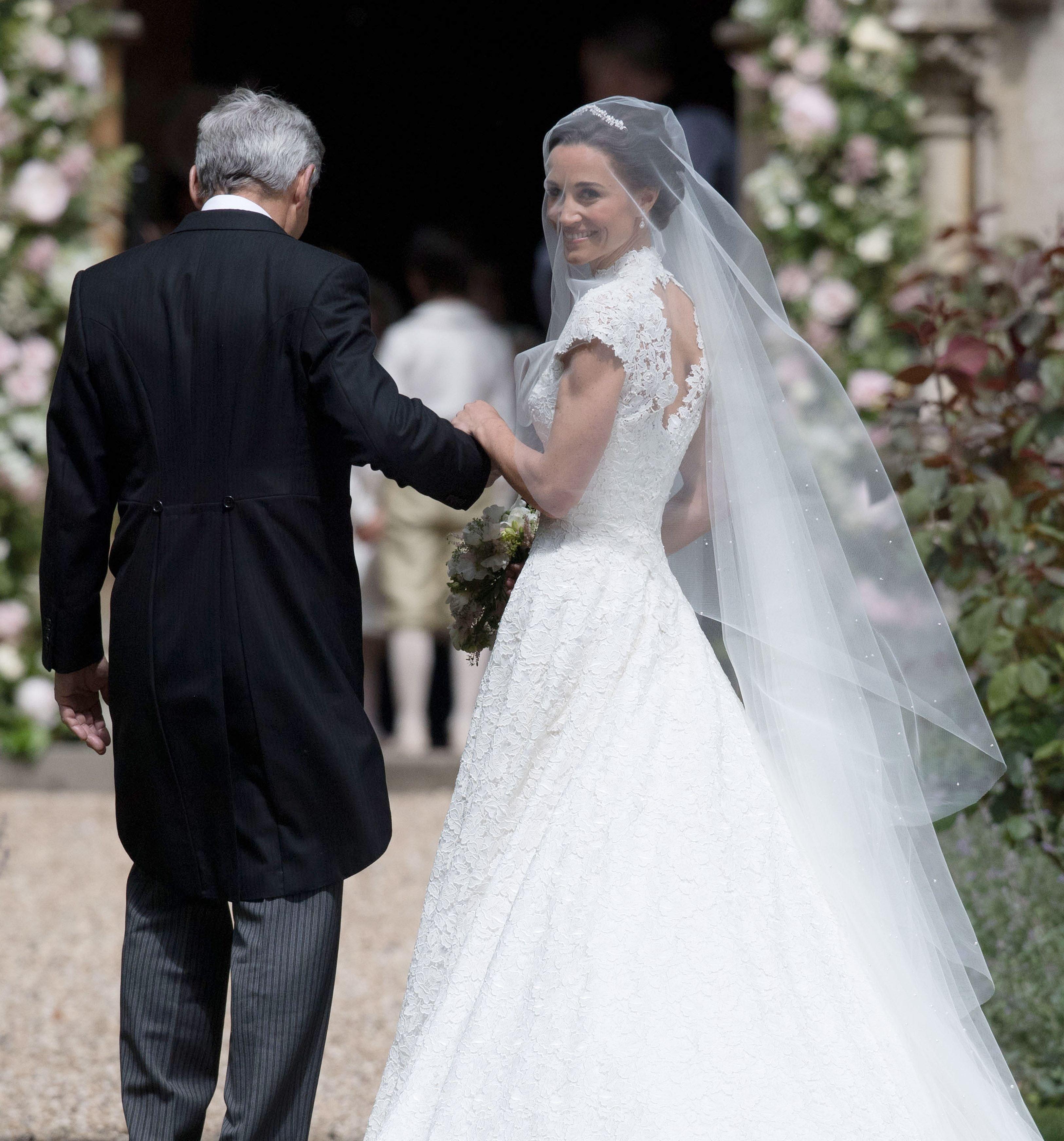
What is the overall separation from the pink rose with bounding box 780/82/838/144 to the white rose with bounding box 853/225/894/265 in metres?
0.43

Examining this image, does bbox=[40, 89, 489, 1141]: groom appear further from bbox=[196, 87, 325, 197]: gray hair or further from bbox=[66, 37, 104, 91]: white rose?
bbox=[66, 37, 104, 91]: white rose

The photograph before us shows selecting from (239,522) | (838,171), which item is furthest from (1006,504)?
(838,171)

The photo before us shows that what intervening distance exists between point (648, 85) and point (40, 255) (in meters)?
2.59

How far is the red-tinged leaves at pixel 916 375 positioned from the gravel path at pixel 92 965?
201cm

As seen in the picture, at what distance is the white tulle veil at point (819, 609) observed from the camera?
8.45ft

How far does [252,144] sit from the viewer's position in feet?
7.92

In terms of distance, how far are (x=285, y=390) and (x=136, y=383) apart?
0.24 m

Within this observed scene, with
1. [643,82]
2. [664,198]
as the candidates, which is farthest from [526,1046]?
[643,82]

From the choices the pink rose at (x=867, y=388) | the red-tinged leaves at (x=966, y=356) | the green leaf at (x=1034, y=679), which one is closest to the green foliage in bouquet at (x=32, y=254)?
the pink rose at (x=867, y=388)

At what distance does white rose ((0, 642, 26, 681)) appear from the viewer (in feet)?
19.3

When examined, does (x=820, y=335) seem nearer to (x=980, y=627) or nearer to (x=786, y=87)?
(x=786, y=87)

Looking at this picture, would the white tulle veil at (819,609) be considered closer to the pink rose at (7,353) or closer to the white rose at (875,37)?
the white rose at (875,37)

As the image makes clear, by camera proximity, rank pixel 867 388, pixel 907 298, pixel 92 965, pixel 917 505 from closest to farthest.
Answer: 1. pixel 917 505
2. pixel 907 298
3. pixel 92 965
4. pixel 867 388

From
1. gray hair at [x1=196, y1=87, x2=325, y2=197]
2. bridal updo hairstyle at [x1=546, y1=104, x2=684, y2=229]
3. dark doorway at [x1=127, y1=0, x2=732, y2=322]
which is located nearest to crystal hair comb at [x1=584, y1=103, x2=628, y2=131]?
bridal updo hairstyle at [x1=546, y1=104, x2=684, y2=229]
